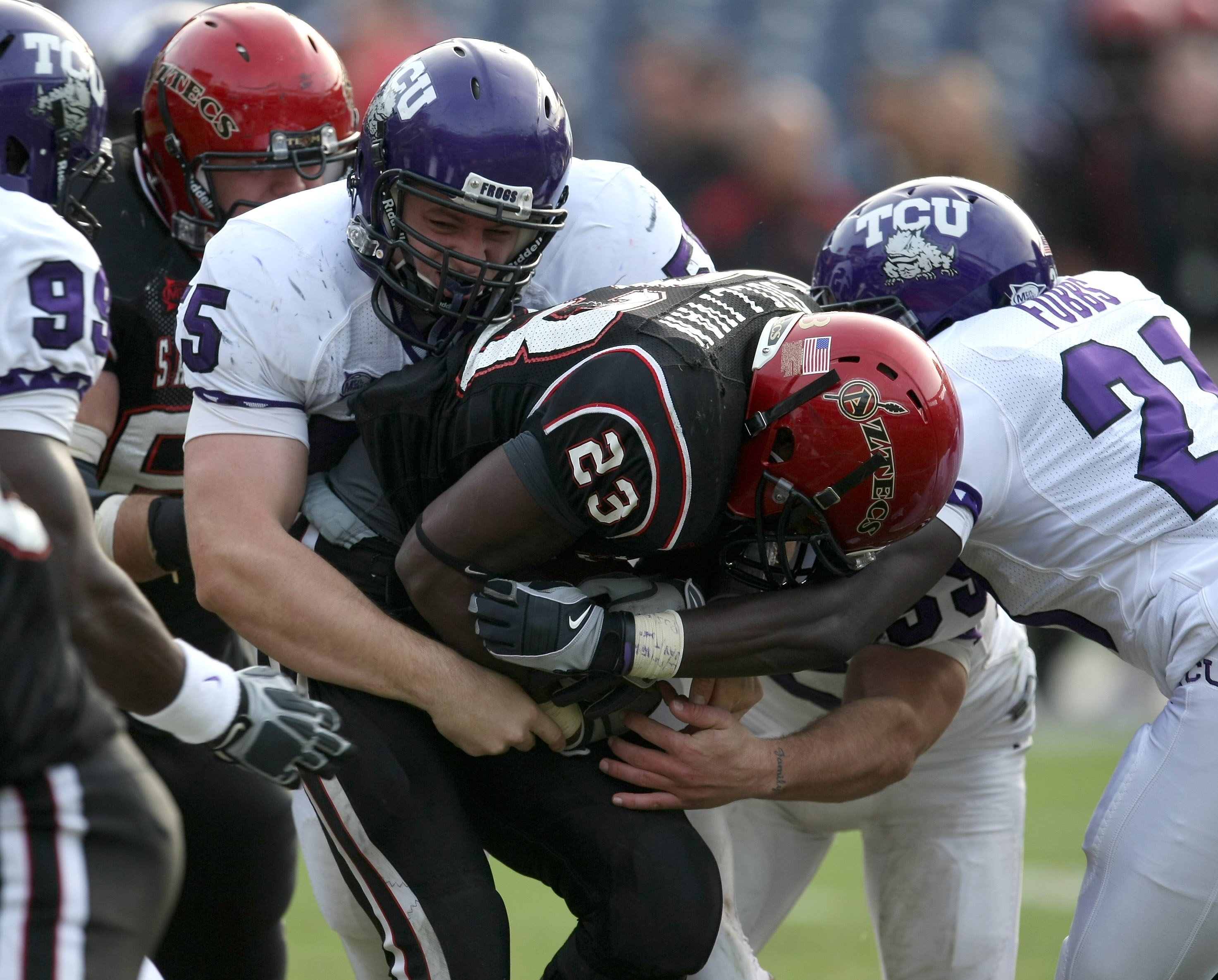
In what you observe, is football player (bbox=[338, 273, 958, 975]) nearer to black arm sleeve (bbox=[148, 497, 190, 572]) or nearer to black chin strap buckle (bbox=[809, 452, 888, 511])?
black chin strap buckle (bbox=[809, 452, 888, 511])

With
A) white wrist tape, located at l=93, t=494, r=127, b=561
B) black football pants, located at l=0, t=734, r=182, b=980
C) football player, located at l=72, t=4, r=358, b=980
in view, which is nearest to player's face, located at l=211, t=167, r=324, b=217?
football player, located at l=72, t=4, r=358, b=980

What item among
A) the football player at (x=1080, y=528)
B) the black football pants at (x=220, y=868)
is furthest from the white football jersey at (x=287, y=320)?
the black football pants at (x=220, y=868)

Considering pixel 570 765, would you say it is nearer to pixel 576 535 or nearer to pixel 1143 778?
pixel 576 535

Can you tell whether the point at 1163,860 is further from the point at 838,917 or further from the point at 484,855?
the point at 838,917

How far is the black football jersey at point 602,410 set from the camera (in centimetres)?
249

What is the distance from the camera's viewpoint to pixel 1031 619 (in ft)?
10.7

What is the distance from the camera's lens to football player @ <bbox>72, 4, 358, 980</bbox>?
346 centimetres

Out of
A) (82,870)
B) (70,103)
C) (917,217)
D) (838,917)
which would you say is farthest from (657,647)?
(838,917)

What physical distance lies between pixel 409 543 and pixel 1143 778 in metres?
1.44

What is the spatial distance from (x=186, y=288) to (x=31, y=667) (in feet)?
5.73

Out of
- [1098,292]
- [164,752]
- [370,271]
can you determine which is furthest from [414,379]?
[1098,292]

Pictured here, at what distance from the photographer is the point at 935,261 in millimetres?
3211

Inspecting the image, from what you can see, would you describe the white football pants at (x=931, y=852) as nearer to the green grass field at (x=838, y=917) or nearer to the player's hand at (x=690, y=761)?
the green grass field at (x=838, y=917)

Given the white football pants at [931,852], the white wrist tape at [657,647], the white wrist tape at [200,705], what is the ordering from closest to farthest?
the white wrist tape at [200,705] → the white wrist tape at [657,647] → the white football pants at [931,852]
